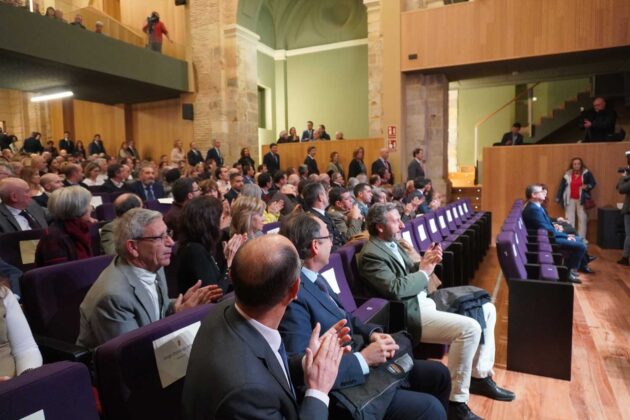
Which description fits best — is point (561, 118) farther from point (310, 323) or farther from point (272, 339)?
point (272, 339)

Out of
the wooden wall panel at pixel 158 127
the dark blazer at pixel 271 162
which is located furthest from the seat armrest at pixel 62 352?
the wooden wall panel at pixel 158 127

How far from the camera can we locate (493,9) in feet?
24.8

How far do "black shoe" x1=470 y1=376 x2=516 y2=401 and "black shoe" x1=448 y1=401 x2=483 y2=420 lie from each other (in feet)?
0.91

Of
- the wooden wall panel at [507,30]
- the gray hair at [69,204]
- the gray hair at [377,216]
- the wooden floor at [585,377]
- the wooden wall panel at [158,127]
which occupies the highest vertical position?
the wooden wall panel at [507,30]

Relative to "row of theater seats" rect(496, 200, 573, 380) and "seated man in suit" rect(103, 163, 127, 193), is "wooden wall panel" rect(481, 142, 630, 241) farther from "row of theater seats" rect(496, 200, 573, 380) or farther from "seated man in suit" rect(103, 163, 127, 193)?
"seated man in suit" rect(103, 163, 127, 193)

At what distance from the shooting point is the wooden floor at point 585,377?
2117mm

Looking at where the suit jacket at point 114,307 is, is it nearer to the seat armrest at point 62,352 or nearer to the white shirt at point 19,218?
the seat armrest at point 62,352

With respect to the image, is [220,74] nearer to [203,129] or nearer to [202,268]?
[203,129]

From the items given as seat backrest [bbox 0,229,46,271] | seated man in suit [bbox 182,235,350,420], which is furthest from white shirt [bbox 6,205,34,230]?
seated man in suit [bbox 182,235,350,420]

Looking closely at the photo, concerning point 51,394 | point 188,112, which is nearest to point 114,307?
point 51,394

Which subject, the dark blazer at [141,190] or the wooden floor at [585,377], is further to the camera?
the dark blazer at [141,190]

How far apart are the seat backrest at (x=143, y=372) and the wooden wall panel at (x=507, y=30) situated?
7.78 meters

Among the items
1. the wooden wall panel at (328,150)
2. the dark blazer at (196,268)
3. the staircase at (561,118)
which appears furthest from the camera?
the staircase at (561,118)

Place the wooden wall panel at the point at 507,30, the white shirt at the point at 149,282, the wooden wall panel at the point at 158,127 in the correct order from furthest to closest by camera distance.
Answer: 1. the wooden wall panel at the point at 158,127
2. the wooden wall panel at the point at 507,30
3. the white shirt at the point at 149,282
